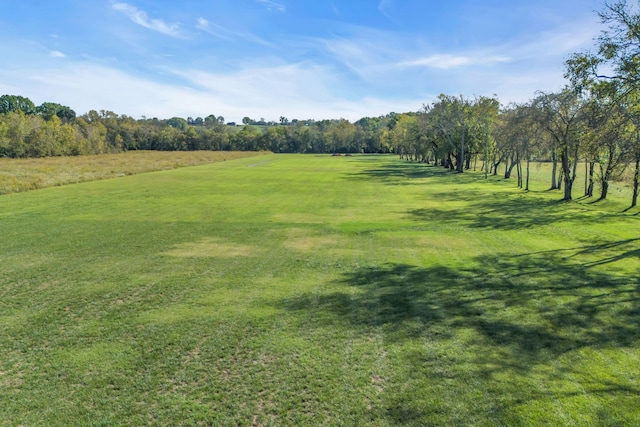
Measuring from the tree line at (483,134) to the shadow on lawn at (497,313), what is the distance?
7446 millimetres

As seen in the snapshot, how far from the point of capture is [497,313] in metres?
8.96

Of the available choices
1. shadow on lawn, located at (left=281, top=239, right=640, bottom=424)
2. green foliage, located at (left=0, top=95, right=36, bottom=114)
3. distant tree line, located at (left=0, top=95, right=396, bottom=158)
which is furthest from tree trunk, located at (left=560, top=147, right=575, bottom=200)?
green foliage, located at (left=0, top=95, right=36, bottom=114)

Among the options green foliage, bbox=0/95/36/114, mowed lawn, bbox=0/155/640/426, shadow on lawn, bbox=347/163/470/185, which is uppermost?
green foliage, bbox=0/95/36/114

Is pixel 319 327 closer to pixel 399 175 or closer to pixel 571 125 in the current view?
pixel 571 125

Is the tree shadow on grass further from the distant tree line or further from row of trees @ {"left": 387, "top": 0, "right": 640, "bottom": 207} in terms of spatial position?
the distant tree line

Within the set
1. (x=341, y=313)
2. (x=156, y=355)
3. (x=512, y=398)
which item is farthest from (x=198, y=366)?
(x=512, y=398)

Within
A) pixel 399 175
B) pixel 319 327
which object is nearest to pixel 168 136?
pixel 399 175

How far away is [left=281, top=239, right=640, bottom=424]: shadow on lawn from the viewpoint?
6648 mm

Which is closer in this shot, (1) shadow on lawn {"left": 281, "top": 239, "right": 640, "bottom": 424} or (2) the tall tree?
(1) shadow on lawn {"left": 281, "top": 239, "right": 640, "bottom": 424}

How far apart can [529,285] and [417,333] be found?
4899 mm

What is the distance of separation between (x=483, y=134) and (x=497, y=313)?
59.0 meters

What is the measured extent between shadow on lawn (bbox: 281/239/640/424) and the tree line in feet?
24.4

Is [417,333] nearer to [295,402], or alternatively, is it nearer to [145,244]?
[295,402]

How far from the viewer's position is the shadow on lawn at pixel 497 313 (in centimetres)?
665
